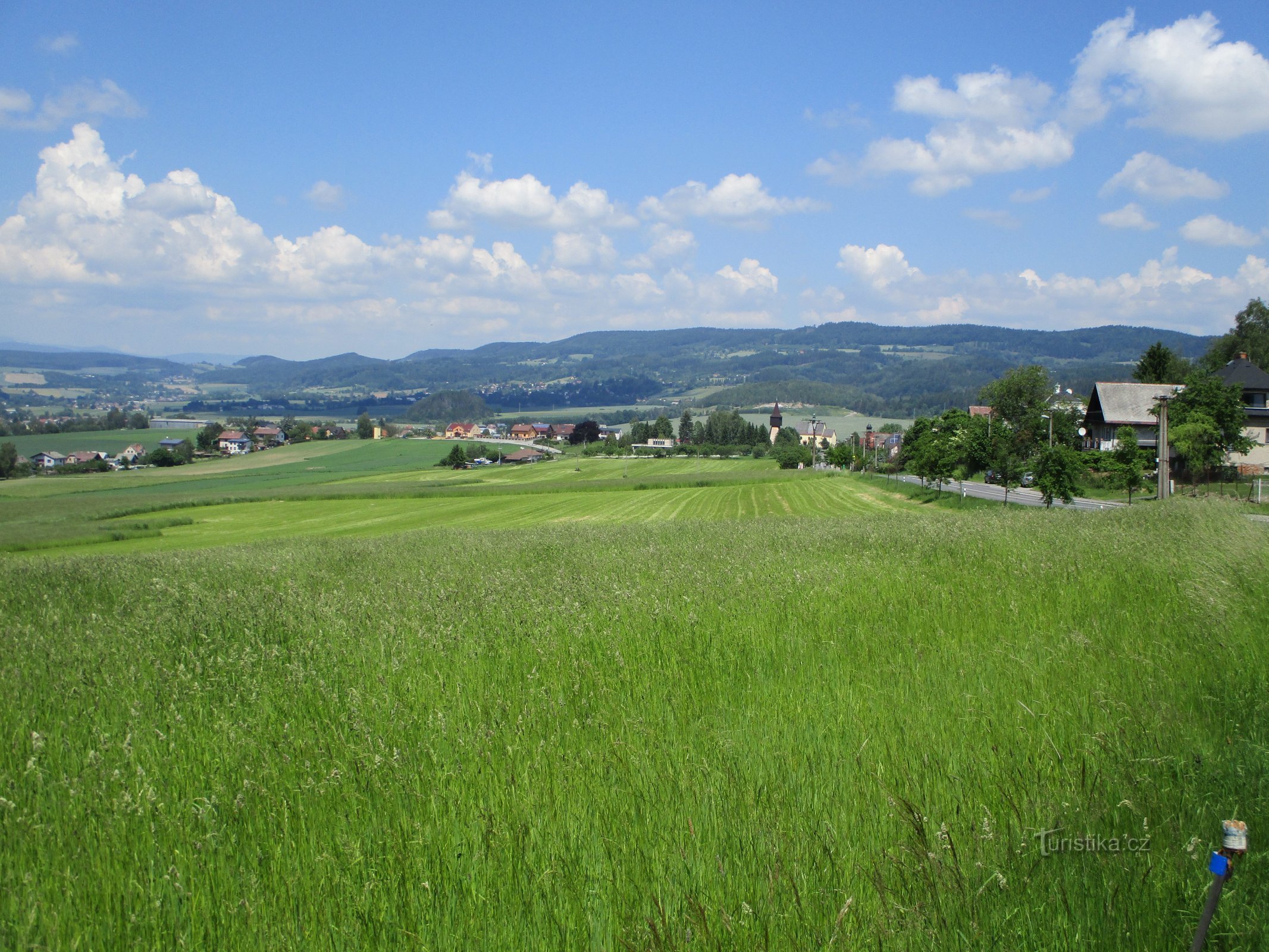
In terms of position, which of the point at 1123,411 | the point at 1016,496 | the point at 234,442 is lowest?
the point at 1016,496

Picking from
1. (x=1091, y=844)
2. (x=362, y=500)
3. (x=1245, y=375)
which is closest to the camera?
(x=1091, y=844)

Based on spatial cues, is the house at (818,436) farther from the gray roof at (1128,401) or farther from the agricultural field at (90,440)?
the agricultural field at (90,440)

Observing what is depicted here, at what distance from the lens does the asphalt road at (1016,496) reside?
1858 inches

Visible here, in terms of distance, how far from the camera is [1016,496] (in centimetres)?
5909

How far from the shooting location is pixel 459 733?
394cm

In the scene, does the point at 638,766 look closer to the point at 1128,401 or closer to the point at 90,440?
the point at 1128,401

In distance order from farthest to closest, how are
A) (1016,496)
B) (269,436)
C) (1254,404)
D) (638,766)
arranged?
(269,436), (1254,404), (1016,496), (638,766)

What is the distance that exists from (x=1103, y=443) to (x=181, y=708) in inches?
3526

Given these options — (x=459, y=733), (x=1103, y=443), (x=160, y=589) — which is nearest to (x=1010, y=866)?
(x=459, y=733)

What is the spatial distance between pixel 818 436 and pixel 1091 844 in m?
187

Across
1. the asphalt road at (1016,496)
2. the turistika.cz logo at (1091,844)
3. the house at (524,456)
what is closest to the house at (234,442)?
the house at (524,456)

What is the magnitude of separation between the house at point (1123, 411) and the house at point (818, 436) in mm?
78573

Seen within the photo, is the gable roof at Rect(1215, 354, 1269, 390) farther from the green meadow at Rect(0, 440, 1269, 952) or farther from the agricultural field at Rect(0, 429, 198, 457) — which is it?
the agricultural field at Rect(0, 429, 198, 457)

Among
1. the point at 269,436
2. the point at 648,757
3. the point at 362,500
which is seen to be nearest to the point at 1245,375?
the point at 362,500
